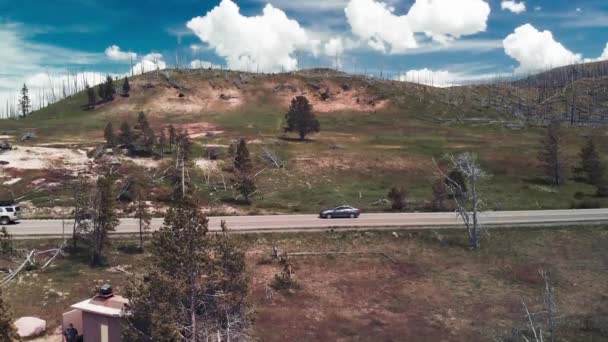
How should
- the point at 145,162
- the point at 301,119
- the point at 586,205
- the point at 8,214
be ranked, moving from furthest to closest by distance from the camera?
1. the point at 301,119
2. the point at 145,162
3. the point at 586,205
4. the point at 8,214

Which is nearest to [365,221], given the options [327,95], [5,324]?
[5,324]

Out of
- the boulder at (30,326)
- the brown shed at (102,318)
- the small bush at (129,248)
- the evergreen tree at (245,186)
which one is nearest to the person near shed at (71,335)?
the brown shed at (102,318)

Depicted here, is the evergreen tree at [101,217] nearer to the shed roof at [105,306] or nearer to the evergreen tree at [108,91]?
the shed roof at [105,306]

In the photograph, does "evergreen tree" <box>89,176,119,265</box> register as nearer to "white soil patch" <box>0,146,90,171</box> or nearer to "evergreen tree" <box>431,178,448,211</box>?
"white soil patch" <box>0,146,90,171</box>

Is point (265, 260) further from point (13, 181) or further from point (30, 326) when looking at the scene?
point (13, 181)

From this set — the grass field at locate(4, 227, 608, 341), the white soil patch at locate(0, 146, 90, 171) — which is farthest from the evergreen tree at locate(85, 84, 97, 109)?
the grass field at locate(4, 227, 608, 341)
